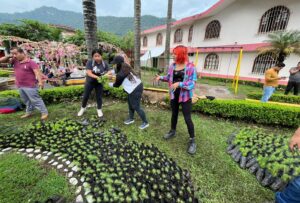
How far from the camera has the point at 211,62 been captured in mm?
14883

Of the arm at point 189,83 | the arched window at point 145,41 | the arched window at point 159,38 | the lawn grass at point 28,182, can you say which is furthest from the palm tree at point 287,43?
the arched window at point 145,41

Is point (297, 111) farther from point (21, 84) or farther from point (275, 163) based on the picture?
point (21, 84)

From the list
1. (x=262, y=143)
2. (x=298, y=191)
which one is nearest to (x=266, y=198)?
(x=298, y=191)

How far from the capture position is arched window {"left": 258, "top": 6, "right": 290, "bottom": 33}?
34.0ft

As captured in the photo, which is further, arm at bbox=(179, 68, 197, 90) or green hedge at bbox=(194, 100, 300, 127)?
green hedge at bbox=(194, 100, 300, 127)

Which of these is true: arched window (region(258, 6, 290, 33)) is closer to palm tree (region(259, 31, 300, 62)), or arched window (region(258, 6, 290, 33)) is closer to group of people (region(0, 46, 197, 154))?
palm tree (region(259, 31, 300, 62))

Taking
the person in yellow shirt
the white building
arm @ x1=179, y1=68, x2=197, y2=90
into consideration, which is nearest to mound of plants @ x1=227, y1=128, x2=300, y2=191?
arm @ x1=179, y1=68, x2=197, y2=90

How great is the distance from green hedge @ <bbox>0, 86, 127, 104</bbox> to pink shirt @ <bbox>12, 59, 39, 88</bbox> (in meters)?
1.35

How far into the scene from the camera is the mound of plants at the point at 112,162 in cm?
175

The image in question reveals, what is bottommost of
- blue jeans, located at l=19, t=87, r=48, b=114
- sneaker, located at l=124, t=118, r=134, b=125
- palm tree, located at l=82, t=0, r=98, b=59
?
sneaker, located at l=124, t=118, r=134, b=125

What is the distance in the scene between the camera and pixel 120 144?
270 centimetres

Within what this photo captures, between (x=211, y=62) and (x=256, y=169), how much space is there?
46.8 feet

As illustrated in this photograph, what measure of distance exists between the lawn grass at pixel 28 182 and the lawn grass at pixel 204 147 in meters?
1.44

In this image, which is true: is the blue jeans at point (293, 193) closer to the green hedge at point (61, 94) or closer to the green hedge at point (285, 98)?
the green hedge at point (61, 94)
